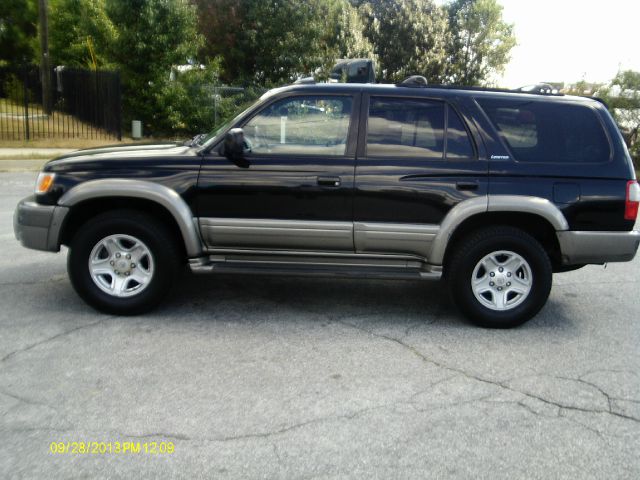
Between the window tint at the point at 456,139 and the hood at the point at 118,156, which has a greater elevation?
the window tint at the point at 456,139

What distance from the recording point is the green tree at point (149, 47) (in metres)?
21.0

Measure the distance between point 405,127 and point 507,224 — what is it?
111 cm

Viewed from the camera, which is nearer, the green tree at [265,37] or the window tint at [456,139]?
the window tint at [456,139]

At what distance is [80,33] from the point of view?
2614 cm

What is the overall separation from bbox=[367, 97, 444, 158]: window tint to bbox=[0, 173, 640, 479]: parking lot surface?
1351 mm

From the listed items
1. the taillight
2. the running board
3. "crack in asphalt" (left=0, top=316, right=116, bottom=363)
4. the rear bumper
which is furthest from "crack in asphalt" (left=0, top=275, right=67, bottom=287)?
the taillight

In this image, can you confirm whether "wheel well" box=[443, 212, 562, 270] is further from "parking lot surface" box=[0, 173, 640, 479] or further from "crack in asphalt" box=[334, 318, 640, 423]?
"crack in asphalt" box=[334, 318, 640, 423]

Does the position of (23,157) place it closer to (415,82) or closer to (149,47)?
(149,47)

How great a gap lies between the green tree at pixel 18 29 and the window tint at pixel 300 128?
3219 centimetres

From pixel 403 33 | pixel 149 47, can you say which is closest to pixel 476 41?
pixel 403 33

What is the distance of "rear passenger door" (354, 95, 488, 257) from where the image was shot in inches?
209

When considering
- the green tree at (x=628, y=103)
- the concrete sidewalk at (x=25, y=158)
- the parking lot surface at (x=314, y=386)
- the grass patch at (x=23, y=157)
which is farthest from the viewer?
the green tree at (x=628, y=103)

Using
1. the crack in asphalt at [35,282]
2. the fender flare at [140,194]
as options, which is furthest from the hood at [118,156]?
the crack in asphalt at [35,282]

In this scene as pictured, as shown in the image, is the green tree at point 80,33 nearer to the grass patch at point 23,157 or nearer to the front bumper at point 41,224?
the grass patch at point 23,157
